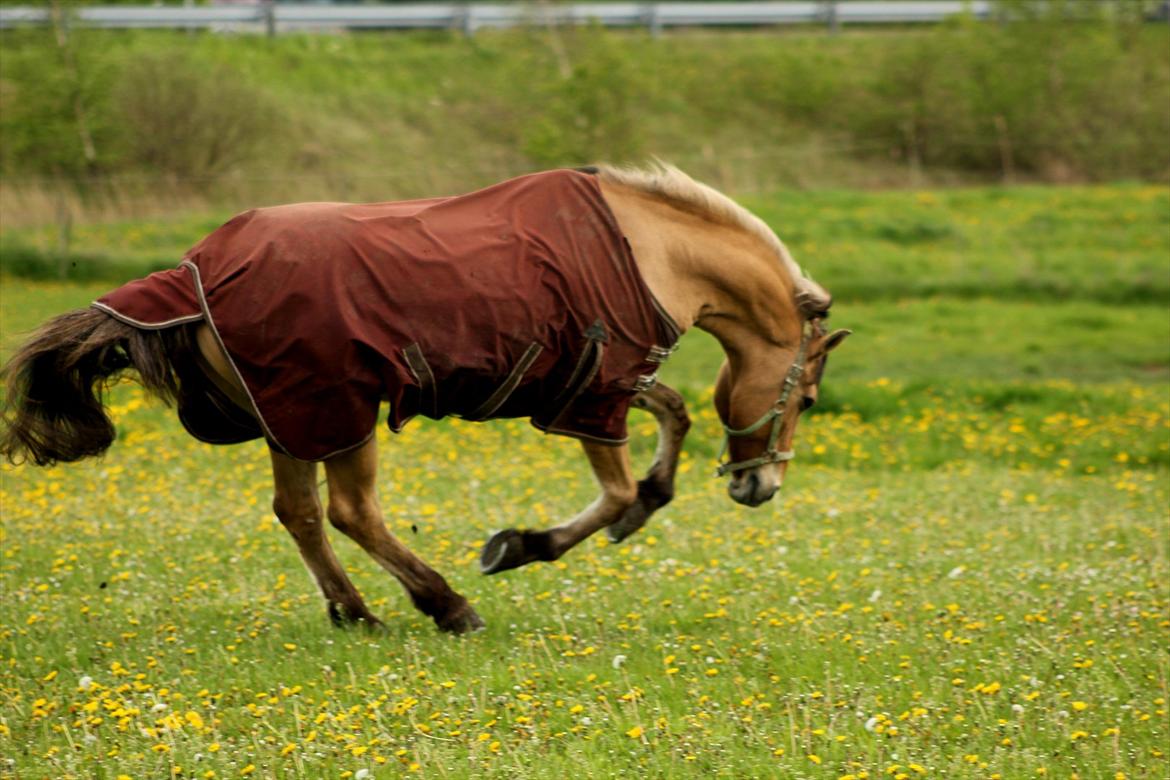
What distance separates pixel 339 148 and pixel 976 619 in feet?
99.1

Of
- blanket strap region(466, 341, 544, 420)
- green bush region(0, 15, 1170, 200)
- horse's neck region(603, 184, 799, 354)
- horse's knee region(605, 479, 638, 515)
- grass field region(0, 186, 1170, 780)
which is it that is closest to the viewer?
grass field region(0, 186, 1170, 780)

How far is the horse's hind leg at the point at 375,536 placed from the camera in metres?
6.59

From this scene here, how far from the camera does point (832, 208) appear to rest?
1157 inches

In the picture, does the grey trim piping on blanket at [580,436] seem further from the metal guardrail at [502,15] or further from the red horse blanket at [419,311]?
the metal guardrail at [502,15]

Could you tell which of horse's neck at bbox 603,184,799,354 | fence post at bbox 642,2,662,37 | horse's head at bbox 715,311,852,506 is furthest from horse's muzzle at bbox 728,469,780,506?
fence post at bbox 642,2,662,37

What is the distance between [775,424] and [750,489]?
1.47ft

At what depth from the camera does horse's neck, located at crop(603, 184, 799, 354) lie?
7000 mm

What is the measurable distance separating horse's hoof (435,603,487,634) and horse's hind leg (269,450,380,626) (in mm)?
368

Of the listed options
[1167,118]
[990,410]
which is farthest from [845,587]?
[1167,118]

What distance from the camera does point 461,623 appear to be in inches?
271

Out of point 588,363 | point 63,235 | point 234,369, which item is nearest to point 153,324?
point 234,369

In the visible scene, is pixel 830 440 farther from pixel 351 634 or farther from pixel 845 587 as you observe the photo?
pixel 351 634

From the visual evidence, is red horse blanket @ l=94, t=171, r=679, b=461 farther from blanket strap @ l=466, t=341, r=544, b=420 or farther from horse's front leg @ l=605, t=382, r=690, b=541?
horse's front leg @ l=605, t=382, r=690, b=541

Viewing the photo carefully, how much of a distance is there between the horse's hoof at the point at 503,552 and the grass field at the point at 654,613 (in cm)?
33
